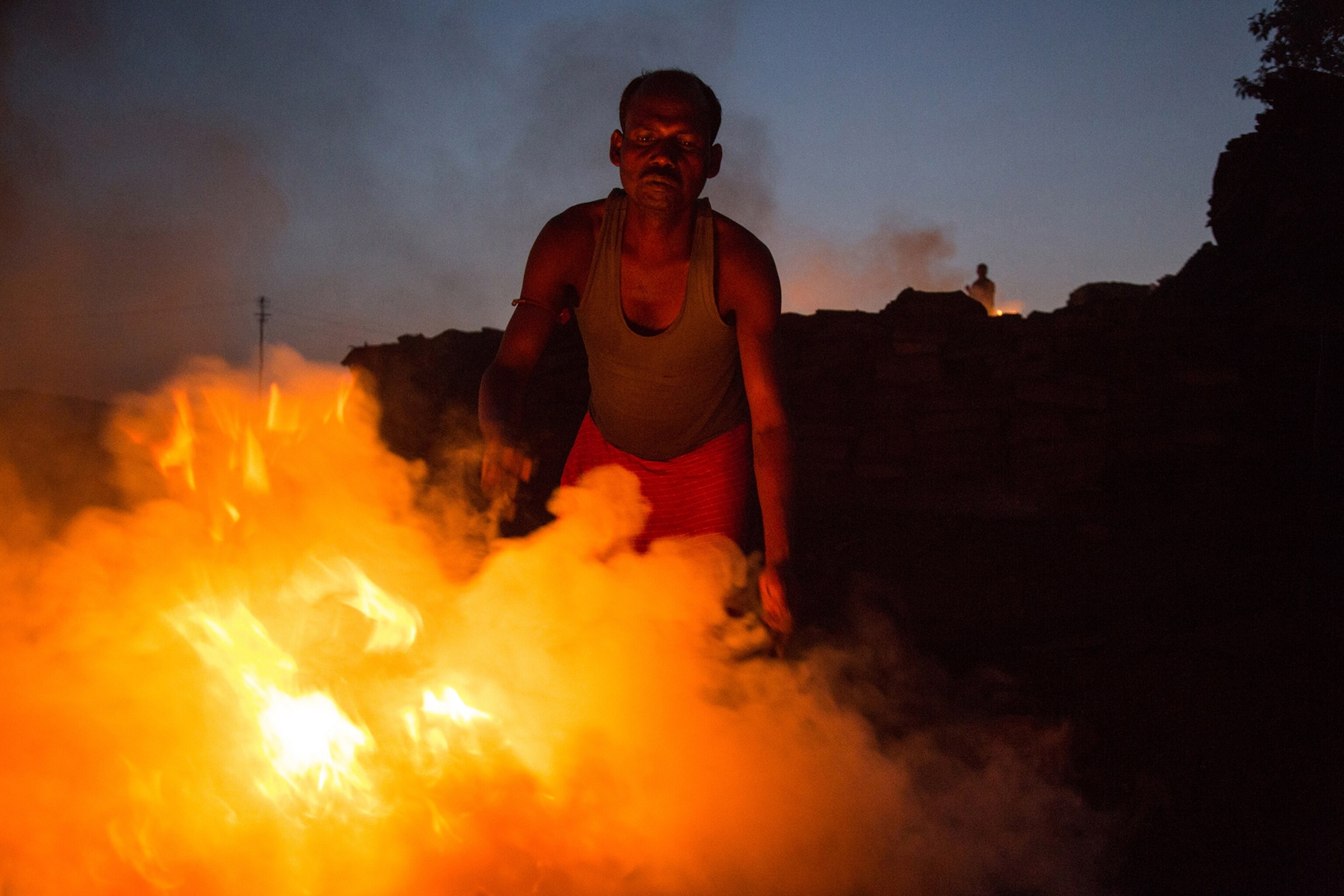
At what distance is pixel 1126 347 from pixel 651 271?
531cm

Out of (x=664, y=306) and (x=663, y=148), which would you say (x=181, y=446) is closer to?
(x=664, y=306)

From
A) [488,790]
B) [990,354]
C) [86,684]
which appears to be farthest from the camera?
[990,354]

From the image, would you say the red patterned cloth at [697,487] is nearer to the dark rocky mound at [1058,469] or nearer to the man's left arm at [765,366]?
the man's left arm at [765,366]

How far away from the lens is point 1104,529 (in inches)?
243

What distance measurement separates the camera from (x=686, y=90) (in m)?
Answer: 2.41

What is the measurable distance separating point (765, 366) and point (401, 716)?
140cm

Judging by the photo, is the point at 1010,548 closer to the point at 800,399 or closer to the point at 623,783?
the point at 800,399

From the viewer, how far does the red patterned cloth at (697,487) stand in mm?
2781

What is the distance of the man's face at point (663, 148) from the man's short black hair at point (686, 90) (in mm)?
35

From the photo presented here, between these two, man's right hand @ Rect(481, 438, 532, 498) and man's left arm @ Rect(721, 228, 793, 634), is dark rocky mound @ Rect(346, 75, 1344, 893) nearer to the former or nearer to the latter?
man's right hand @ Rect(481, 438, 532, 498)

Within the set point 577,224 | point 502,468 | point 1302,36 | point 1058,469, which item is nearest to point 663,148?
point 577,224

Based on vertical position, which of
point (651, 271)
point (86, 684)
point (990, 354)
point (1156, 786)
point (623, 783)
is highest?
point (990, 354)

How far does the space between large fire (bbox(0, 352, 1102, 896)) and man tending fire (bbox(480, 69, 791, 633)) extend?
0.35m

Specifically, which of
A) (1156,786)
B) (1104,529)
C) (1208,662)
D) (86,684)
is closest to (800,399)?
(1104,529)
